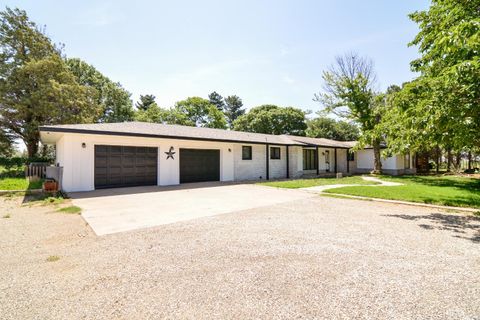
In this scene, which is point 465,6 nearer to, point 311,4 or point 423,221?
point 311,4

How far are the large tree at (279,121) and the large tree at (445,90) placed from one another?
30564 mm

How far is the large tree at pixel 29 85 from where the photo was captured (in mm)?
20219

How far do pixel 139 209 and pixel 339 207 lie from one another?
636cm

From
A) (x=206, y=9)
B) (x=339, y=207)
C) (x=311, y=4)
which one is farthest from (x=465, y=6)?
(x=206, y=9)

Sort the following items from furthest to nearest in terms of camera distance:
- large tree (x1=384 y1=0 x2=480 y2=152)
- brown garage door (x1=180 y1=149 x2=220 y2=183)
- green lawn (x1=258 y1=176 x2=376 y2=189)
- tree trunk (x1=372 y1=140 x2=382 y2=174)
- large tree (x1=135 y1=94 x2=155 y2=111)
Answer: large tree (x1=135 y1=94 x2=155 y2=111)
tree trunk (x1=372 y1=140 x2=382 y2=174)
brown garage door (x1=180 y1=149 x2=220 y2=183)
green lawn (x1=258 y1=176 x2=376 y2=189)
large tree (x1=384 y1=0 x2=480 y2=152)

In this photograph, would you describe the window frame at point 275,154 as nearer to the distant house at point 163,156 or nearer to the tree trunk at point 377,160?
the distant house at point 163,156

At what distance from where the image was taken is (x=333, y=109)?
22844 mm

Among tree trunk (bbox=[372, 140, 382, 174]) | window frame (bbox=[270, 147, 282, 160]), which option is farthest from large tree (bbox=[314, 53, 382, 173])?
window frame (bbox=[270, 147, 282, 160])

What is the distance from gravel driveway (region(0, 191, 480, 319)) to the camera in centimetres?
258

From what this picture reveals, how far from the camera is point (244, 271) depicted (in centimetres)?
345

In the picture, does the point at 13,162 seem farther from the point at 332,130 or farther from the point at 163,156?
the point at 332,130

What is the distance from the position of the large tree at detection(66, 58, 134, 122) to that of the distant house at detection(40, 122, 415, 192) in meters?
18.0

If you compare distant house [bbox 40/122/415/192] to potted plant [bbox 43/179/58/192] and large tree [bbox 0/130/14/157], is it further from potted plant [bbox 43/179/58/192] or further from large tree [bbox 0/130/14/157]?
large tree [bbox 0/130/14/157]

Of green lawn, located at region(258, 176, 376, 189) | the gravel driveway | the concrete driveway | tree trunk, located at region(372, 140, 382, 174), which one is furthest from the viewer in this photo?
tree trunk, located at region(372, 140, 382, 174)
